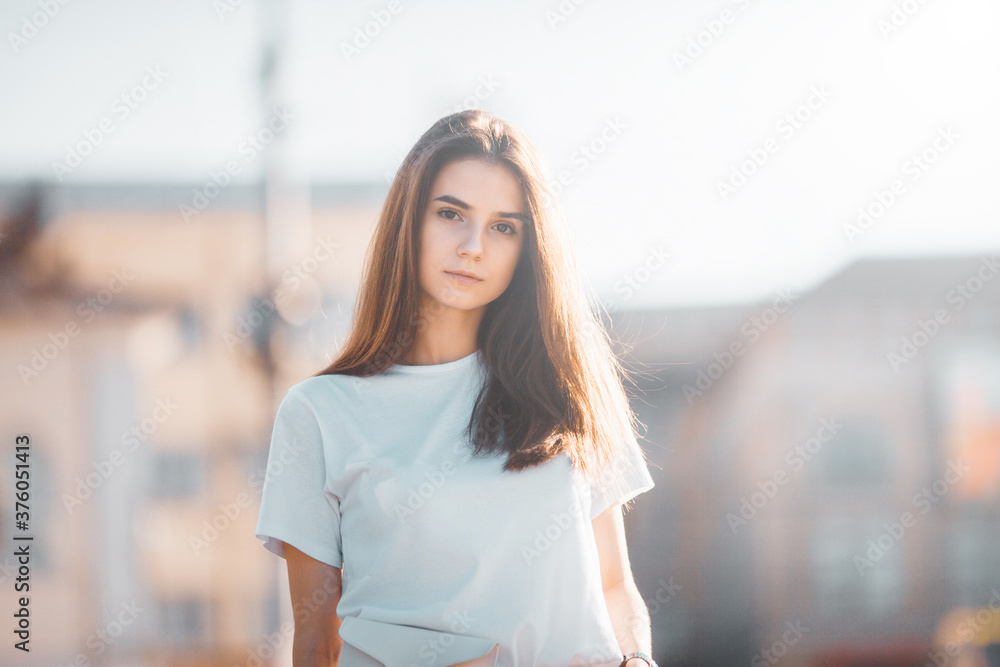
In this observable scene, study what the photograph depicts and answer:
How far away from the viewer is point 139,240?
3697mm

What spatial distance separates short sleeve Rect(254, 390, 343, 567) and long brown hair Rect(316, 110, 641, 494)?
0.33 feet

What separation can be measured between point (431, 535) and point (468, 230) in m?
0.41

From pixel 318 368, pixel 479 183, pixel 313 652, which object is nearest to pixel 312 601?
pixel 313 652

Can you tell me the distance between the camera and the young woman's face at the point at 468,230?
902 mm

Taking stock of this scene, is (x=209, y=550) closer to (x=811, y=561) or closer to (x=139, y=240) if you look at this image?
(x=139, y=240)

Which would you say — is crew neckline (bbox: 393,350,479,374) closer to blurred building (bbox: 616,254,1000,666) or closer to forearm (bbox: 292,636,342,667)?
forearm (bbox: 292,636,342,667)

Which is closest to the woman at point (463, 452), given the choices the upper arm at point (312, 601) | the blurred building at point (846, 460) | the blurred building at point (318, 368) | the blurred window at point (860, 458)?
the upper arm at point (312, 601)

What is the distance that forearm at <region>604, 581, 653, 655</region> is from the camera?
0.88 metres

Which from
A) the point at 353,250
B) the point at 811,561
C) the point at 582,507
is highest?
the point at 353,250

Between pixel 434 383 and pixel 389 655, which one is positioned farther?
pixel 434 383

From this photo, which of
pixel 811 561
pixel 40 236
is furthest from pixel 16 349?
pixel 811 561

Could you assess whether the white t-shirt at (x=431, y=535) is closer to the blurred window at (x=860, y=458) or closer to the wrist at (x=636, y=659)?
the wrist at (x=636, y=659)

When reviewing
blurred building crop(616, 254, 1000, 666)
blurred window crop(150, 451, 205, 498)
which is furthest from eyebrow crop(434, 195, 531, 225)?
blurred building crop(616, 254, 1000, 666)

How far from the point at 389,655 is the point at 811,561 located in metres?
11.9
